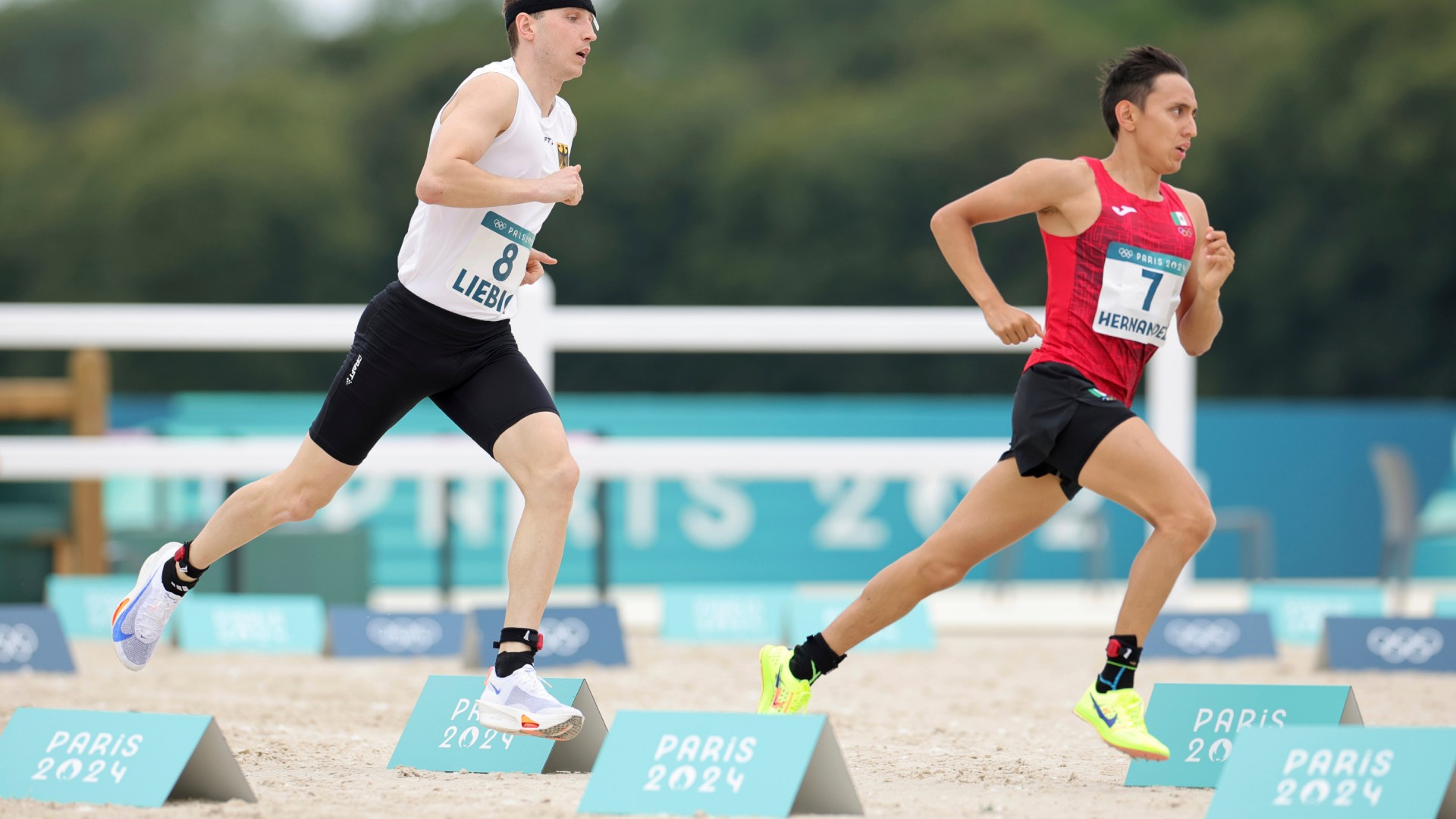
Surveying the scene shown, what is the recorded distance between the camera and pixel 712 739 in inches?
153

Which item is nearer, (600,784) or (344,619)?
(600,784)

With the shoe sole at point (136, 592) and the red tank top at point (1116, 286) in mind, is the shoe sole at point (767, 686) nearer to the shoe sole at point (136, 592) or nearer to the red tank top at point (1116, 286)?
the red tank top at point (1116, 286)

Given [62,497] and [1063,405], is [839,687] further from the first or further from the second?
[62,497]

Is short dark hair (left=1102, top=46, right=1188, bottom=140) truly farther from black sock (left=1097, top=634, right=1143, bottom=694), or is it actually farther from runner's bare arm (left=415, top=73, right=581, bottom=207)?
runner's bare arm (left=415, top=73, right=581, bottom=207)

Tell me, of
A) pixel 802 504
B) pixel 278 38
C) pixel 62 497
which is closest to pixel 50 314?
pixel 62 497

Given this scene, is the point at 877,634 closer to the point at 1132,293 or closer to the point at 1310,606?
the point at 1310,606

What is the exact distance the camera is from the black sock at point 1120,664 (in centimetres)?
422

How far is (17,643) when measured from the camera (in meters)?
7.08

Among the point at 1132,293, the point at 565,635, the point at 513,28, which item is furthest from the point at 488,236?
the point at 565,635

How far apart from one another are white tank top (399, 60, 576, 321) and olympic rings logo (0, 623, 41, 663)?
11.5 feet

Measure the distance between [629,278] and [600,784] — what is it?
21.9m

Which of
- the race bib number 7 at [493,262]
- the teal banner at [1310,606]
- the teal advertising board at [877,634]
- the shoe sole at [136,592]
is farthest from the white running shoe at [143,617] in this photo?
the teal banner at [1310,606]

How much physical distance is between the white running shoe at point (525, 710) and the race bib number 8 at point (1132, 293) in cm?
169

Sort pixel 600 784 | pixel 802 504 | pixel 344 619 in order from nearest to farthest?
pixel 600 784, pixel 344 619, pixel 802 504
